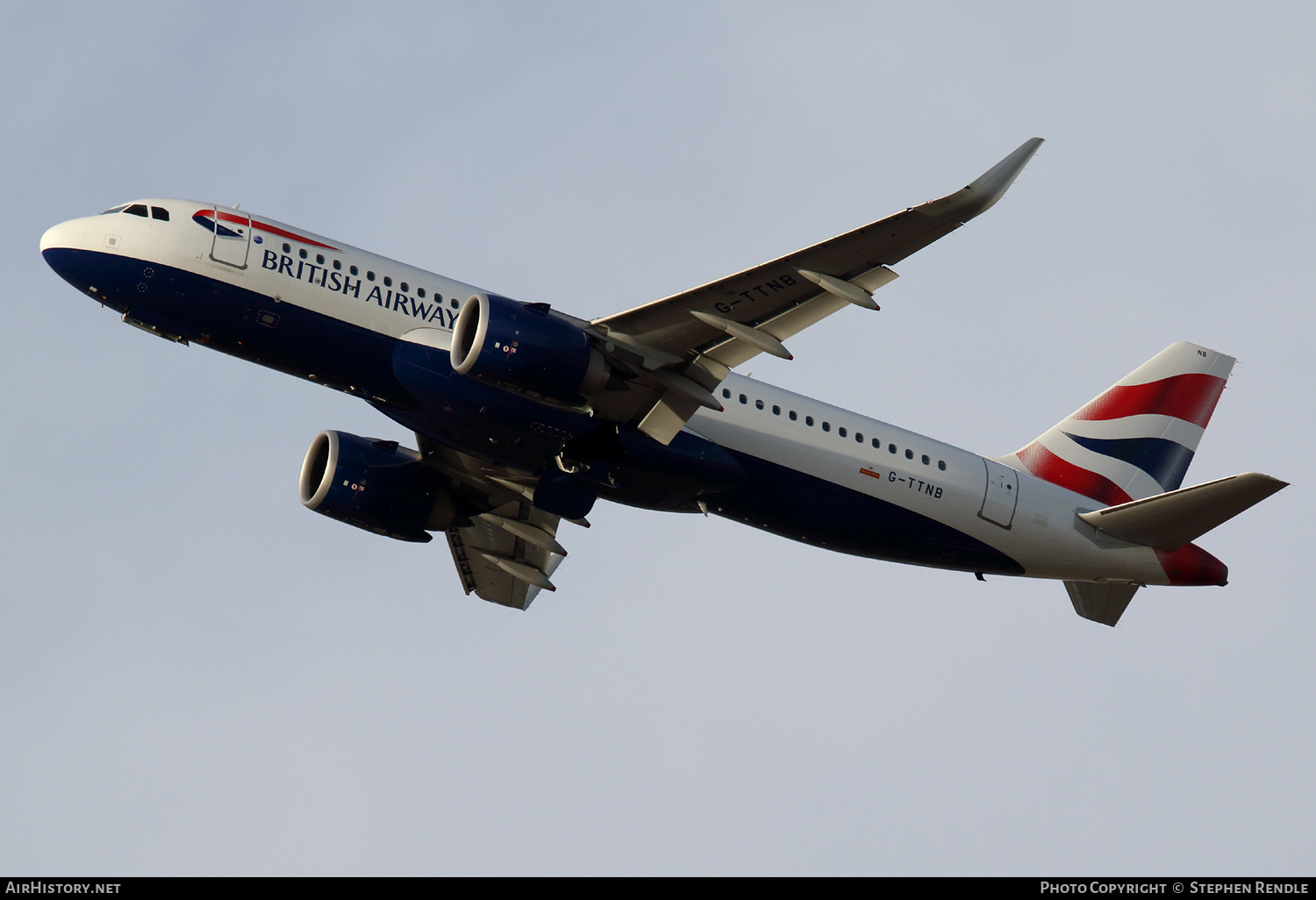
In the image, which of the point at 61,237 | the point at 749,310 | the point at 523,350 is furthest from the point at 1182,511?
the point at 61,237

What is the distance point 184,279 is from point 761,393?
13811 millimetres

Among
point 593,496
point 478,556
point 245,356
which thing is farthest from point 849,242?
point 478,556

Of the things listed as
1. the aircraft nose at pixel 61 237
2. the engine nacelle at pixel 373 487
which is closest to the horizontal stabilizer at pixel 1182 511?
the engine nacelle at pixel 373 487

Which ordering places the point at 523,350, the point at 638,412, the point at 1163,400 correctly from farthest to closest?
the point at 1163,400 < the point at 638,412 < the point at 523,350

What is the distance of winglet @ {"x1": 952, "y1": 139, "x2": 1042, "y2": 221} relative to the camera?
24.6m

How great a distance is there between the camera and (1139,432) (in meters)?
38.7

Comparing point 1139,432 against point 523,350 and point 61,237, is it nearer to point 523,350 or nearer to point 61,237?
point 523,350

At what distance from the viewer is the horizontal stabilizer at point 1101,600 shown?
37719 mm

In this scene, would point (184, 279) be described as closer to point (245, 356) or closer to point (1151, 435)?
point (245, 356)

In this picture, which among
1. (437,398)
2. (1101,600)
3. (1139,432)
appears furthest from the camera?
(1139,432)

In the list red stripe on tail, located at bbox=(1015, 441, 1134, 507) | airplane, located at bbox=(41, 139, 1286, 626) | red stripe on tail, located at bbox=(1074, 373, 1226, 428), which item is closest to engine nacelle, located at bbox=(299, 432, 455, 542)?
airplane, located at bbox=(41, 139, 1286, 626)

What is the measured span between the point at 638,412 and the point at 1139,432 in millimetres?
15740

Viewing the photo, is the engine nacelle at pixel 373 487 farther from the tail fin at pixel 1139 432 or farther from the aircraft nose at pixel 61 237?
the tail fin at pixel 1139 432

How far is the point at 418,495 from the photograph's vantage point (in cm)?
3731
